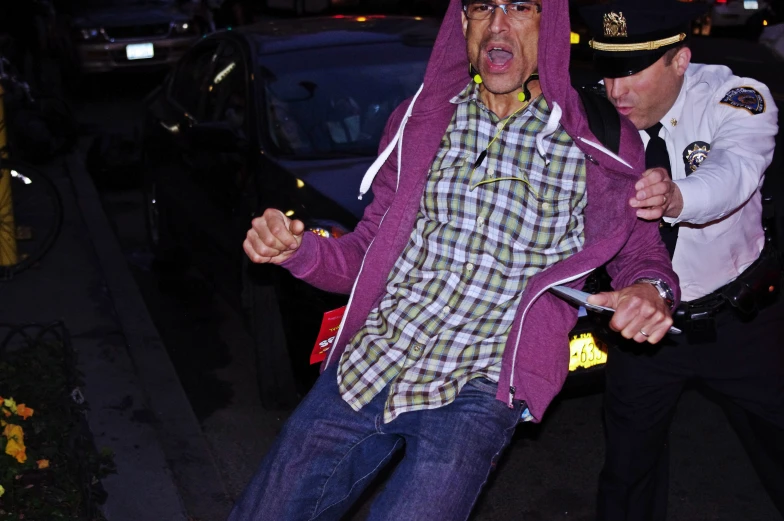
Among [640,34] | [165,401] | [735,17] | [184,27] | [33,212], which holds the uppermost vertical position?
[640,34]

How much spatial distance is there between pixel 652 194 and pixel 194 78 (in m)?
5.09

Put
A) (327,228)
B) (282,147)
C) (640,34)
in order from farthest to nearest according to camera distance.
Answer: (282,147)
(327,228)
(640,34)

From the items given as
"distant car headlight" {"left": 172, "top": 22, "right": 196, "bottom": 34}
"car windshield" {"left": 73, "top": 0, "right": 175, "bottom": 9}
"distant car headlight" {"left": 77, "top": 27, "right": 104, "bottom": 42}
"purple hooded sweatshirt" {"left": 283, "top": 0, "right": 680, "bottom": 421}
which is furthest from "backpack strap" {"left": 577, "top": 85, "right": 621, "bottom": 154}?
"car windshield" {"left": 73, "top": 0, "right": 175, "bottom": 9}

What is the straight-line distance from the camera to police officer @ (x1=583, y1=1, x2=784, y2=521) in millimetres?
3420

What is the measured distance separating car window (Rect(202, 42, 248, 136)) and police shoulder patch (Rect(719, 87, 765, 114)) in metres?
3.21

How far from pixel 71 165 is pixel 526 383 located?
9146mm

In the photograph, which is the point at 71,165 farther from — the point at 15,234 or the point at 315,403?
the point at 315,403

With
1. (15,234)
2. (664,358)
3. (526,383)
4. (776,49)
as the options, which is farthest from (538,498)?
(15,234)

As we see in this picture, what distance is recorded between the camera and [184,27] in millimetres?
16062

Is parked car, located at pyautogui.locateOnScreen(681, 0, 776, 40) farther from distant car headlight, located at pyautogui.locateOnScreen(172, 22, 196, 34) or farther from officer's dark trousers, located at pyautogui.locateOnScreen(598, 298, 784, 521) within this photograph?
officer's dark trousers, located at pyautogui.locateOnScreen(598, 298, 784, 521)

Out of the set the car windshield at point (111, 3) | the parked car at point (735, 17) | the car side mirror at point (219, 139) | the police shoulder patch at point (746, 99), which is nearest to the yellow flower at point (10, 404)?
the car side mirror at point (219, 139)

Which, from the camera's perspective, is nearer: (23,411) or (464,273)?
(464,273)

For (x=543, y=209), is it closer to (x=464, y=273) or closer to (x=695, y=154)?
(x=464, y=273)

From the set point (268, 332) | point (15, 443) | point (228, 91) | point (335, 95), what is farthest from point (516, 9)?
point (228, 91)
